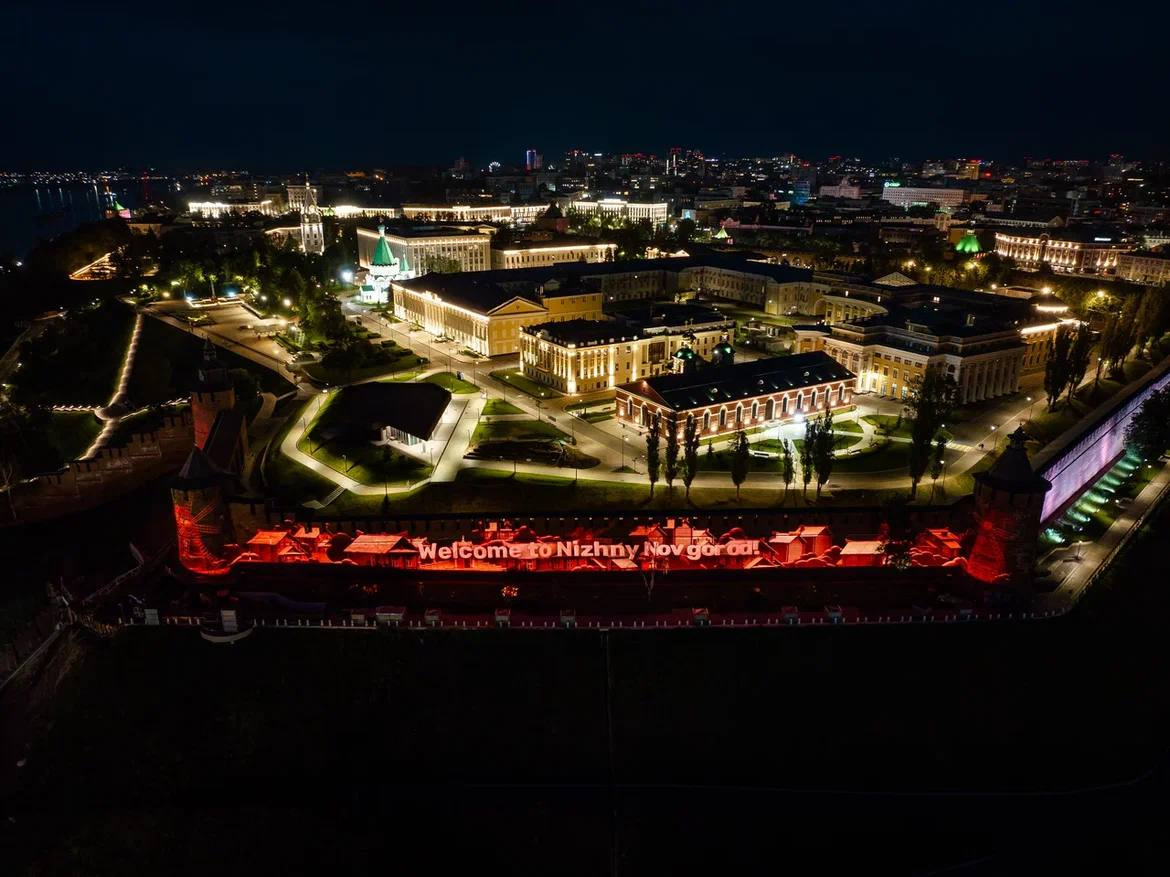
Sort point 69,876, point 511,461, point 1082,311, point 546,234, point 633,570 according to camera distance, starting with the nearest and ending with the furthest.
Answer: point 69,876 < point 633,570 < point 511,461 < point 1082,311 < point 546,234

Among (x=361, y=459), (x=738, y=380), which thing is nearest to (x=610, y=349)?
(x=738, y=380)

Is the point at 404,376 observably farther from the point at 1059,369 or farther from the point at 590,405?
the point at 1059,369

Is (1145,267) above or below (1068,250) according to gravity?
below

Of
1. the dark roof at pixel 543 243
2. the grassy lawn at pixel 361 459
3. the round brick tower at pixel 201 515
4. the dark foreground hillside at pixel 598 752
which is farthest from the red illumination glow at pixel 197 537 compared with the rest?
the dark roof at pixel 543 243

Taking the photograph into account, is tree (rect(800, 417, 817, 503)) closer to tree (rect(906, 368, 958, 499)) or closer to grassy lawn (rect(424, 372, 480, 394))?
tree (rect(906, 368, 958, 499))

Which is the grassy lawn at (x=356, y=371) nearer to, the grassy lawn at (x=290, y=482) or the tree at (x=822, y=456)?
the grassy lawn at (x=290, y=482)

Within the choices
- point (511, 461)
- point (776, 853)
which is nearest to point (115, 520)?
point (511, 461)

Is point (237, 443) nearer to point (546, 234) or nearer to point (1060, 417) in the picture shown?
point (1060, 417)
